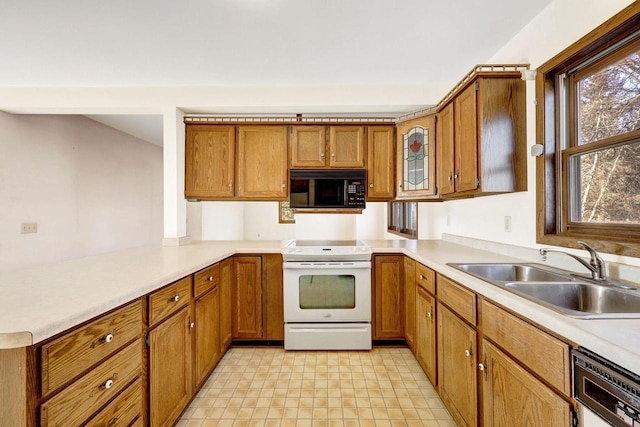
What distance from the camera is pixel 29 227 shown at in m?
2.87

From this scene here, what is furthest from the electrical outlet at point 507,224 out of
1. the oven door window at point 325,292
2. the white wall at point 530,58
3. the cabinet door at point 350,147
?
the cabinet door at point 350,147

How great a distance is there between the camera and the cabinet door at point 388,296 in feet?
8.11

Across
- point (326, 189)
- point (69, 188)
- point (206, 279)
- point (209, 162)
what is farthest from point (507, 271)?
point (69, 188)

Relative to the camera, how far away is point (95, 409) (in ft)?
3.15

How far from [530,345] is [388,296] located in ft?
5.15

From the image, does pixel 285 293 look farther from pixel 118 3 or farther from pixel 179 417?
pixel 118 3

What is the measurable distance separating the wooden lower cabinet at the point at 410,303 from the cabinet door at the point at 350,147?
1.08 metres

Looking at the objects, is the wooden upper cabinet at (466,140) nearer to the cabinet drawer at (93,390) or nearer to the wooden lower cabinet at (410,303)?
the wooden lower cabinet at (410,303)

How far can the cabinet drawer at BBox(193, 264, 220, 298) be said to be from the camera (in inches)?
70.5

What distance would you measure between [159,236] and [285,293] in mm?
3544

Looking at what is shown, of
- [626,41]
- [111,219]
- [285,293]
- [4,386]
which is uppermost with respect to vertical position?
[626,41]

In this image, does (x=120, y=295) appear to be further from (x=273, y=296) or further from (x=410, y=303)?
(x=410, y=303)

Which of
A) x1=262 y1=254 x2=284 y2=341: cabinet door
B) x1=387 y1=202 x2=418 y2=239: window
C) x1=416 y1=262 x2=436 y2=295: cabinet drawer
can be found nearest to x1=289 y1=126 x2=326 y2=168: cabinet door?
x1=262 y1=254 x2=284 y2=341: cabinet door

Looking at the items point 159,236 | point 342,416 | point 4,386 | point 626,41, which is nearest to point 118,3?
point 4,386
